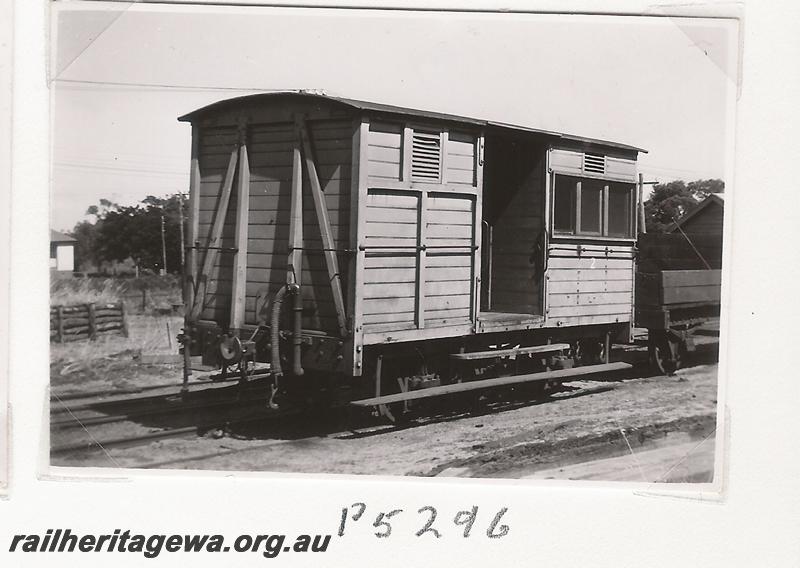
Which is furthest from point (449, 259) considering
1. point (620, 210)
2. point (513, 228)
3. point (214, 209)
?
point (620, 210)

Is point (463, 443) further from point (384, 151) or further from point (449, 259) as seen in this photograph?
point (384, 151)

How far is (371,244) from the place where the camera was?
721 centimetres

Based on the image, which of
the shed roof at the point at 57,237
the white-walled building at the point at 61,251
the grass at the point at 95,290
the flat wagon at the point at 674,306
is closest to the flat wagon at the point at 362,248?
the white-walled building at the point at 61,251

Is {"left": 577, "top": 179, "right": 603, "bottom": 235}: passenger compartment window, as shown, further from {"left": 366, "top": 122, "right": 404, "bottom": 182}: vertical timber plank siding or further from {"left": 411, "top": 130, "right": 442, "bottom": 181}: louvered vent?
{"left": 366, "top": 122, "right": 404, "bottom": 182}: vertical timber plank siding

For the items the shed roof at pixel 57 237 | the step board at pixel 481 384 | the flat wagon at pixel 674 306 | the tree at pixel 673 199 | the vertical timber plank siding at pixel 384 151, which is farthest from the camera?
the flat wagon at pixel 674 306

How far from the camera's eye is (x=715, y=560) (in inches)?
208

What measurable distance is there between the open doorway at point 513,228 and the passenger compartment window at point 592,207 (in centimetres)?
31

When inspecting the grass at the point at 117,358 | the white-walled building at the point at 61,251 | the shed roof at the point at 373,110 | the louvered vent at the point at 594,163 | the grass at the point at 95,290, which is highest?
the shed roof at the point at 373,110

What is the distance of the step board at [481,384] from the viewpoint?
296 inches

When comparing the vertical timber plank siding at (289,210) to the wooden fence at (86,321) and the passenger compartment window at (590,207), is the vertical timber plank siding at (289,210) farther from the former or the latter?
the passenger compartment window at (590,207)

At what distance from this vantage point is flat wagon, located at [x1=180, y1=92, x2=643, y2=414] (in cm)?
721

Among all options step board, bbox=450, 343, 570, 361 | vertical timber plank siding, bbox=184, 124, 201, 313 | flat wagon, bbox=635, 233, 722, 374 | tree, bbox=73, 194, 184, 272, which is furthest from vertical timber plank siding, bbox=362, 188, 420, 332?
flat wagon, bbox=635, 233, 722, 374

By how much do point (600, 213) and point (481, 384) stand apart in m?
3.29

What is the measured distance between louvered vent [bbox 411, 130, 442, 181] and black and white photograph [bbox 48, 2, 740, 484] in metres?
0.03
